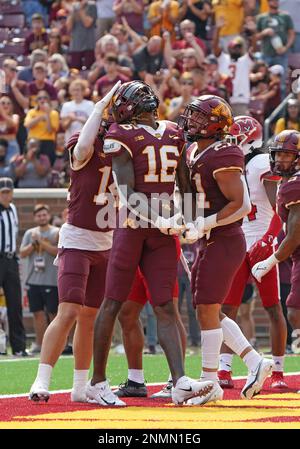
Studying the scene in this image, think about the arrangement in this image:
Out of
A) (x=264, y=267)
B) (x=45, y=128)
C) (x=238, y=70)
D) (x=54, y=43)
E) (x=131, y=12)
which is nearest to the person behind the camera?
(x=264, y=267)

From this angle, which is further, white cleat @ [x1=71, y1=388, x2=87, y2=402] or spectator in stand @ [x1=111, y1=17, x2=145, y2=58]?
spectator in stand @ [x1=111, y1=17, x2=145, y2=58]

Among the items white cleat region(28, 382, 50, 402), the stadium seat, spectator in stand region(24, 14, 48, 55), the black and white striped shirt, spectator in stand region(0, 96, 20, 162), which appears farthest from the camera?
the stadium seat

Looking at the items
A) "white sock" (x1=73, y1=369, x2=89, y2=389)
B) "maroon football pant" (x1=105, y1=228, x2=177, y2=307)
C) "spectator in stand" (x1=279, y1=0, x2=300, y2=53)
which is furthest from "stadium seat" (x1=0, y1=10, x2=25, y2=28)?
"maroon football pant" (x1=105, y1=228, x2=177, y2=307)

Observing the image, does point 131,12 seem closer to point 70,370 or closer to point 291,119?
point 291,119

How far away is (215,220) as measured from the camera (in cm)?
799

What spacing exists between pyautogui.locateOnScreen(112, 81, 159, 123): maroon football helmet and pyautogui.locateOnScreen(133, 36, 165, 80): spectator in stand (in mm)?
10197

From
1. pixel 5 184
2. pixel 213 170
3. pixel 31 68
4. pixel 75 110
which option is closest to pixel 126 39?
pixel 31 68

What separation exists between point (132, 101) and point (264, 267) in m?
1.80

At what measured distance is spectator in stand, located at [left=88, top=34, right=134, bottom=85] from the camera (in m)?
17.8

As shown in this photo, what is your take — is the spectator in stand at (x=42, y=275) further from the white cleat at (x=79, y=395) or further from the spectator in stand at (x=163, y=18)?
the white cleat at (x=79, y=395)

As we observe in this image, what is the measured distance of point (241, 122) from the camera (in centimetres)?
935

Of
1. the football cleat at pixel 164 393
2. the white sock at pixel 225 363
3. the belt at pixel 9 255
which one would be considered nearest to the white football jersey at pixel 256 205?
the white sock at pixel 225 363

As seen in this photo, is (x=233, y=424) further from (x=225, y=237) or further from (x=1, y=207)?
(x=1, y=207)

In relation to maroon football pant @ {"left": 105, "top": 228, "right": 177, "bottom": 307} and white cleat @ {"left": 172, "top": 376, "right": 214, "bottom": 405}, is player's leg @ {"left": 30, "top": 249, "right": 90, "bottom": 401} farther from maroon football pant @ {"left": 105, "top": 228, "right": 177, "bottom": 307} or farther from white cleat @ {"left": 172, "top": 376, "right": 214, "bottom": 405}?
white cleat @ {"left": 172, "top": 376, "right": 214, "bottom": 405}
